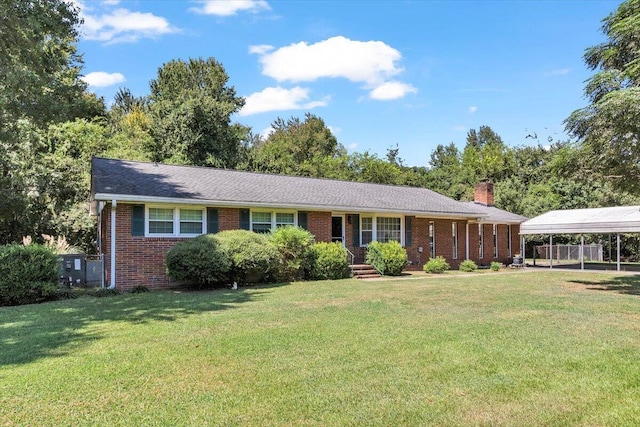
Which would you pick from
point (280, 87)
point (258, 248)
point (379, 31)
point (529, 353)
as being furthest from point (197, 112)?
point (529, 353)

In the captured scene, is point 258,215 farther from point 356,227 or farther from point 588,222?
point 588,222

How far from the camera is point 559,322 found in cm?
758

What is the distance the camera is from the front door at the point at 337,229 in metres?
18.1

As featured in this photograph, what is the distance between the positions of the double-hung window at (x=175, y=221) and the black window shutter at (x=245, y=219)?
1341 mm

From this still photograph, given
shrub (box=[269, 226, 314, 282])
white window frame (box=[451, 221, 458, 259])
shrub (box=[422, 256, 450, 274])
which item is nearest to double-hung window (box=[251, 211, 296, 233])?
shrub (box=[269, 226, 314, 282])

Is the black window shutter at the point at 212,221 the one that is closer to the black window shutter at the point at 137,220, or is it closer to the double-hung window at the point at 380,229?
the black window shutter at the point at 137,220

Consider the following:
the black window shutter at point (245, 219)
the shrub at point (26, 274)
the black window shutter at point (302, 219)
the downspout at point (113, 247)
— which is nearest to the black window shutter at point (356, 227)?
the black window shutter at point (302, 219)

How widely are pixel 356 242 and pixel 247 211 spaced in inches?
206

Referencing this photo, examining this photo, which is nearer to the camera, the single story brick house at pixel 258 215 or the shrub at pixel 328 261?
the single story brick house at pixel 258 215

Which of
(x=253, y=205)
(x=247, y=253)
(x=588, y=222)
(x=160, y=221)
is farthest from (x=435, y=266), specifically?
(x=160, y=221)

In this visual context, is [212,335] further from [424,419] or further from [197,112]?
[197,112]

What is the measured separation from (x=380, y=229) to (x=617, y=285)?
880cm

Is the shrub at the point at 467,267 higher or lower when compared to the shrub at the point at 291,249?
lower

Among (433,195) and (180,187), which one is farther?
(433,195)
